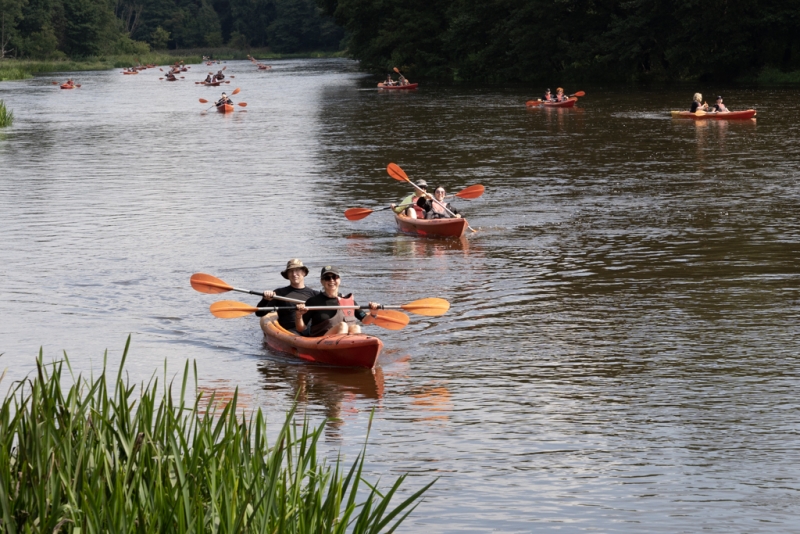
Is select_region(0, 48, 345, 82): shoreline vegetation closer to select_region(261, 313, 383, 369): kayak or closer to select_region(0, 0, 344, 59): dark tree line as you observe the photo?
select_region(0, 0, 344, 59): dark tree line

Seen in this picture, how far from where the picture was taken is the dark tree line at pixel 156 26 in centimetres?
12412

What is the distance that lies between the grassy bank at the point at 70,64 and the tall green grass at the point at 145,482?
80909 mm

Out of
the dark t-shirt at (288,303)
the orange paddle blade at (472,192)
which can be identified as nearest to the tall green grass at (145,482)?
the dark t-shirt at (288,303)

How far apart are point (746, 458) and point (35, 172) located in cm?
2277

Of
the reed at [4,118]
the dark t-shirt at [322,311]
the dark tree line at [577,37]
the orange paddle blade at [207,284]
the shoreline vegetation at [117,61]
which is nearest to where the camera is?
the dark t-shirt at [322,311]

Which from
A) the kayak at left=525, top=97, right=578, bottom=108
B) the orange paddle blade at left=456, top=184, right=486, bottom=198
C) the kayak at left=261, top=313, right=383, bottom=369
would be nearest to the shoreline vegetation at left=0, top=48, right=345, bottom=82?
the kayak at left=525, top=97, right=578, bottom=108

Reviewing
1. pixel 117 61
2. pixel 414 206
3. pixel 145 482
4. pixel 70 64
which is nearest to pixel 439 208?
pixel 414 206

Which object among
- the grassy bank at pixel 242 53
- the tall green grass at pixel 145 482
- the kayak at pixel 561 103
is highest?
the grassy bank at pixel 242 53

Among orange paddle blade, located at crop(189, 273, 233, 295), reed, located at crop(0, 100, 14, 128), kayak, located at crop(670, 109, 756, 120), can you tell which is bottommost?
orange paddle blade, located at crop(189, 273, 233, 295)

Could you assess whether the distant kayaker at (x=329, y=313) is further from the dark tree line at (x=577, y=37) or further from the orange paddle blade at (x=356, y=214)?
the dark tree line at (x=577, y=37)

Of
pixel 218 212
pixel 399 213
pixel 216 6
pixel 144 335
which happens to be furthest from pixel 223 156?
pixel 216 6

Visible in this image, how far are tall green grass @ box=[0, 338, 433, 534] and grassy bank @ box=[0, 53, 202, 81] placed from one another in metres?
80.9

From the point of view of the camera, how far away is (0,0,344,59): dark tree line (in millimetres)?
124125

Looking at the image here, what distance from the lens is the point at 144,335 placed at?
41.8ft
